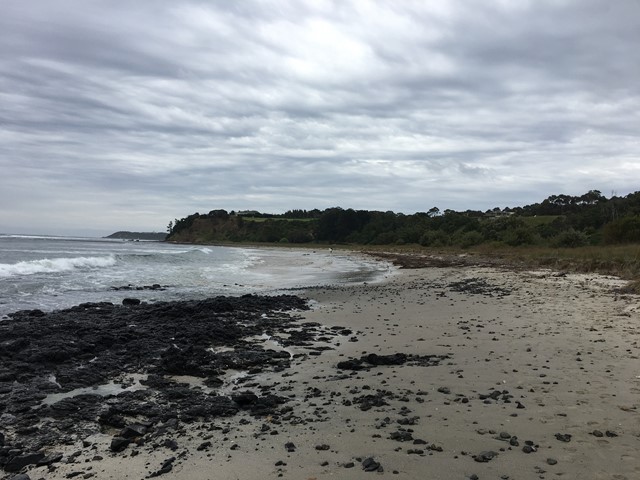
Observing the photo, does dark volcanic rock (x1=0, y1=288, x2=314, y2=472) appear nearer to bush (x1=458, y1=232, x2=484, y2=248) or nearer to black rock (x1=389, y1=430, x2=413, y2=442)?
black rock (x1=389, y1=430, x2=413, y2=442)

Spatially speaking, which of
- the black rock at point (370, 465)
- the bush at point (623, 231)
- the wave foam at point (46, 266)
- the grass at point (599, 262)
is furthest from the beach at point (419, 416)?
the bush at point (623, 231)

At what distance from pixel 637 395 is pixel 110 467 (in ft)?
19.2

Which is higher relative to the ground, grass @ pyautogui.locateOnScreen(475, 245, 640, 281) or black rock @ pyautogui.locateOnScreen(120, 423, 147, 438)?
grass @ pyautogui.locateOnScreen(475, 245, 640, 281)

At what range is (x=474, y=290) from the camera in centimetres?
1684

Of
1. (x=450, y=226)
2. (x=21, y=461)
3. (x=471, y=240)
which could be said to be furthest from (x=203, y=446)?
(x=450, y=226)

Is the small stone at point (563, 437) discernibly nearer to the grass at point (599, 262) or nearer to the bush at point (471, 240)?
the grass at point (599, 262)

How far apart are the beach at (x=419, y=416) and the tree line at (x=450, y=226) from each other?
125ft

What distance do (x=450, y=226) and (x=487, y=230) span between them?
17.5 metres

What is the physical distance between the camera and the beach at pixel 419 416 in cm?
393

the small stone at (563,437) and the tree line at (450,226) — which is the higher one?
the tree line at (450,226)

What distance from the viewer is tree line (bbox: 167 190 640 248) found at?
47.4 m

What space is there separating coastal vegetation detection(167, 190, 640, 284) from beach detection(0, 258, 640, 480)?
13643 millimetres

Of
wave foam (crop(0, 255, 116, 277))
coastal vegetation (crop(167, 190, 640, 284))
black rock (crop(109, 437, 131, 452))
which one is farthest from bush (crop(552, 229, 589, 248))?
black rock (crop(109, 437, 131, 452))

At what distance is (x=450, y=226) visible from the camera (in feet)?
273
